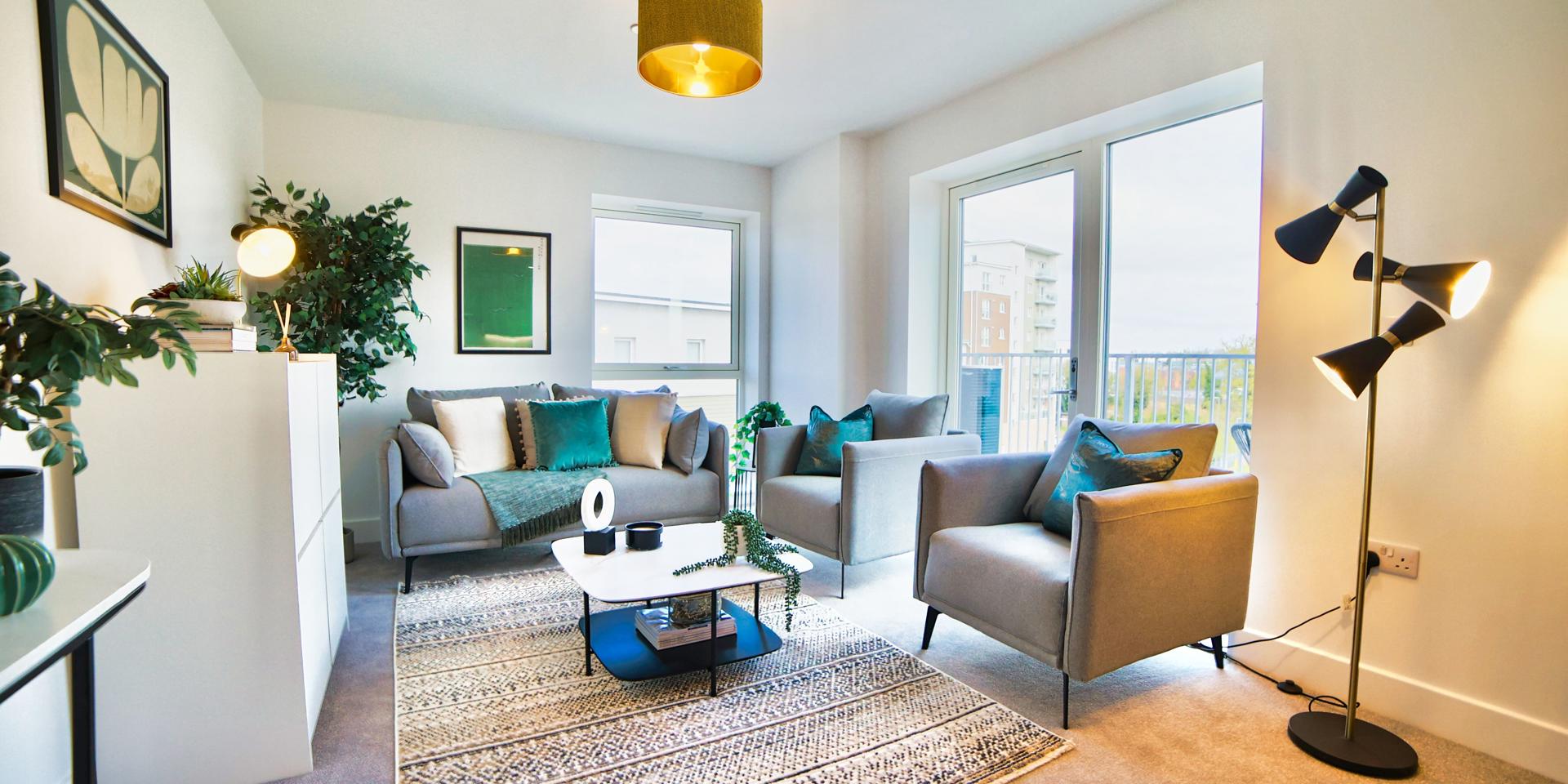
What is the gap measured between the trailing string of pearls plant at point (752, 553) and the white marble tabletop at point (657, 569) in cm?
2

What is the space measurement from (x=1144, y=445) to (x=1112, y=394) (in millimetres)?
897

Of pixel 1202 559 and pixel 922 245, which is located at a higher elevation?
pixel 922 245

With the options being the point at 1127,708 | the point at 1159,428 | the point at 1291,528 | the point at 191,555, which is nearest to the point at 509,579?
the point at 191,555

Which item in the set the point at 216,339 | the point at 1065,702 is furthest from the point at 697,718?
the point at 216,339

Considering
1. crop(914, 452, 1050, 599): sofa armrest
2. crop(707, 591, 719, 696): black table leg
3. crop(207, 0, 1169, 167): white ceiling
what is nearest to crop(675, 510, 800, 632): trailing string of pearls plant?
crop(707, 591, 719, 696): black table leg

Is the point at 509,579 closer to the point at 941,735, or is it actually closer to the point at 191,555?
the point at 191,555

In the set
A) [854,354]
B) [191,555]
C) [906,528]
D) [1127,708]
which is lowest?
[1127,708]

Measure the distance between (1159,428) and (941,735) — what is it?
130cm

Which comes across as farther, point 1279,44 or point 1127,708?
point 1279,44

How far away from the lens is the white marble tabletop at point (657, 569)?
2.15m

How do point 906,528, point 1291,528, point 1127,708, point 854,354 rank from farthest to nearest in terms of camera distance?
1. point 854,354
2. point 906,528
3. point 1291,528
4. point 1127,708

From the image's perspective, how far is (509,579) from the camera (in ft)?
11.1

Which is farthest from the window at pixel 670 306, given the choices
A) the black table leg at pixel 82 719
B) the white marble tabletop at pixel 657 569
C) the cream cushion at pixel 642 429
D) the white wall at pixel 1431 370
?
the black table leg at pixel 82 719

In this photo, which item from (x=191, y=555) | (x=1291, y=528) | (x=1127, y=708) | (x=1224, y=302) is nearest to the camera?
(x=191, y=555)
